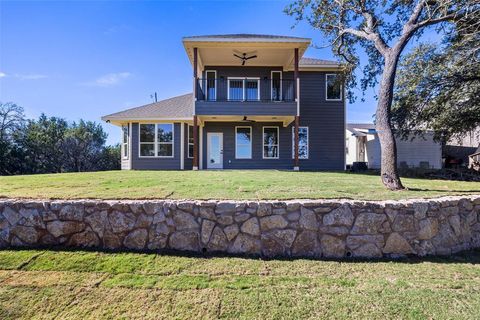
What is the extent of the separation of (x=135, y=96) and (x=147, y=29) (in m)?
18.9

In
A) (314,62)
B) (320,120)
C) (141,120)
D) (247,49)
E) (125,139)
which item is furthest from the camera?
(125,139)

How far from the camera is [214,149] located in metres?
15.5

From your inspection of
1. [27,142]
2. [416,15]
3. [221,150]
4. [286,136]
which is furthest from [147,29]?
[27,142]

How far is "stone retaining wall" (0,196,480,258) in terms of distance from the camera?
432 cm

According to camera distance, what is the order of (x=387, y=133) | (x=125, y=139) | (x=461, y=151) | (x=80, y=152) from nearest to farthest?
1. (x=387, y=133)
2. (x=125, y=139)
3. (x=461, y=151)
4. (x=80, y=152)

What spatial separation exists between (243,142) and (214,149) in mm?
1592

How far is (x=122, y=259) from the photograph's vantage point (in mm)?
4031

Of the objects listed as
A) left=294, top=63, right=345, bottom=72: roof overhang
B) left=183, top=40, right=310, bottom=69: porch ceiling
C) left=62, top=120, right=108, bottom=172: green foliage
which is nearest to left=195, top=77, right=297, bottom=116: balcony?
left=183, top=40, right=310, bottom=69: porch ceiling

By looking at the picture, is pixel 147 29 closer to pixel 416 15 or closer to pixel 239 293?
pixel 416 15

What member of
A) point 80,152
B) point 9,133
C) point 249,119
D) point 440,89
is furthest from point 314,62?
point 9,133

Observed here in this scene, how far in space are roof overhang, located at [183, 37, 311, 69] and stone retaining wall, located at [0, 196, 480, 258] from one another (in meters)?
10.1

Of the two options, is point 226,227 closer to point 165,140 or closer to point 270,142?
point 270,142

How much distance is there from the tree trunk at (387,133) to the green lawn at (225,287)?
3118 mm

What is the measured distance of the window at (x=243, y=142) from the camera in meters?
15.4
